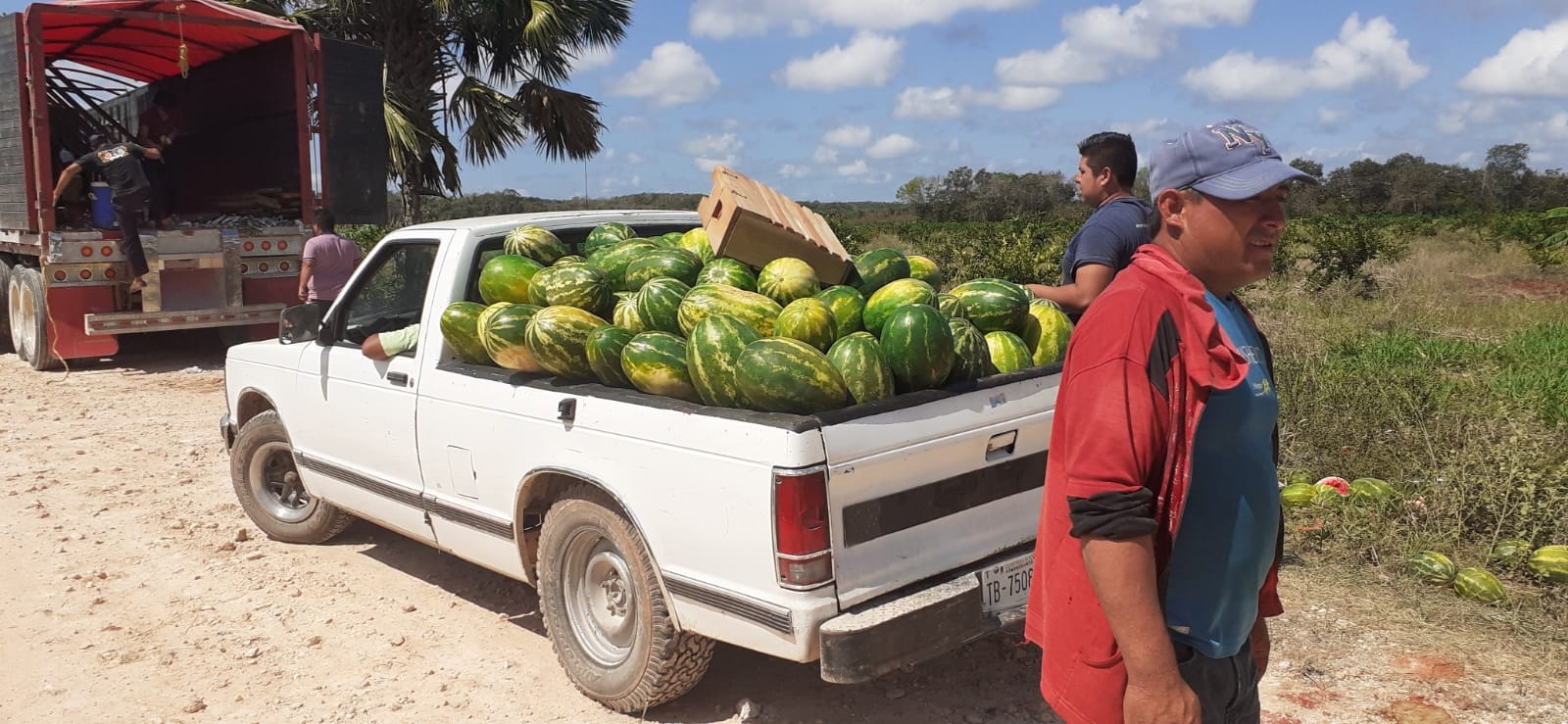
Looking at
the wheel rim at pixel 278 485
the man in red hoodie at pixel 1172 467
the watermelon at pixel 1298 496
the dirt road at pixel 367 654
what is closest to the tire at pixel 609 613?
the dirt road at pixel 367 654

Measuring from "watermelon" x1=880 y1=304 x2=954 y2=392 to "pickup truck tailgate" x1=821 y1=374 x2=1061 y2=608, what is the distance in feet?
0.41

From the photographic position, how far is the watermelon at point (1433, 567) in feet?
Result: 16.6

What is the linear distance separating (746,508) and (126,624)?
3517 mm

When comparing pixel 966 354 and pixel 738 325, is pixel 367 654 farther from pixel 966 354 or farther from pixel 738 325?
pixel 966 354

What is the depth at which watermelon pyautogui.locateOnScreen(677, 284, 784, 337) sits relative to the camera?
4191 millimetres

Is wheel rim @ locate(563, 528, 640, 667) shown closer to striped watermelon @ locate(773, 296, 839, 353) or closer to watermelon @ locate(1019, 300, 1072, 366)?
striped watermelon @ locate(773, 296, 839, 353)

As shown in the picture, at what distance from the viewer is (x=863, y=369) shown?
3719 mm

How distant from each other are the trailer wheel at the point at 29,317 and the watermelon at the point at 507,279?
9.81 meters

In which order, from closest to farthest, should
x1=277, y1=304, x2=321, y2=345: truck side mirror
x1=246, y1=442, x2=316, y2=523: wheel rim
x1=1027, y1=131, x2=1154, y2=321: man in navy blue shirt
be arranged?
1. x1=1027, y1=131, x2=1154, y2=321: man in navy blue shirt
2. x1=277, y1=304, x2=321, y2=345: truck side mirror
3. x1=246, y1=442, x2=316, y2=523: wheel rim

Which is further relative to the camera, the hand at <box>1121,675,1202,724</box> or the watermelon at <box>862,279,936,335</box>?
the watermelon at <box>862,279,936,335</box>

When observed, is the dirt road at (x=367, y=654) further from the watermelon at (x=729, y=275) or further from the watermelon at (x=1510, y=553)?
the watermelon at (x=729, y=275)

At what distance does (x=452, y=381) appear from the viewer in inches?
183

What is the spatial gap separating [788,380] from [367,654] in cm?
253

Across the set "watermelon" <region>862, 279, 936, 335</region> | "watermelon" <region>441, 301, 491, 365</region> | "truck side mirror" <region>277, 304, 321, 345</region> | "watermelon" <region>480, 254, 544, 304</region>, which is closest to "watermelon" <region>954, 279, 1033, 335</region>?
"watermelon" <region>862, 279, 936, 335</region>
